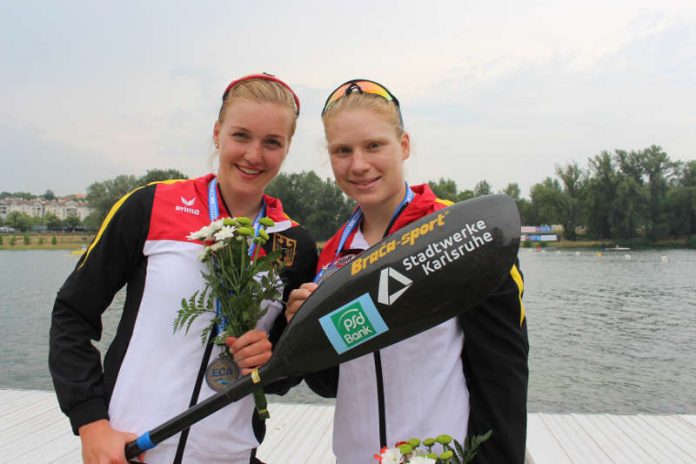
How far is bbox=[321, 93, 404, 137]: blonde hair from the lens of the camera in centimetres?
218

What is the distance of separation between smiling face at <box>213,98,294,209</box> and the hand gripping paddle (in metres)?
0.61

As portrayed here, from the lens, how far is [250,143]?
7.40ft

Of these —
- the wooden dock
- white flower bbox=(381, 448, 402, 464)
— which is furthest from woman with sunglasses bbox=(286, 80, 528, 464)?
the wooden dock

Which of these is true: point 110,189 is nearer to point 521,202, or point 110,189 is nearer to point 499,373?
point 521,202

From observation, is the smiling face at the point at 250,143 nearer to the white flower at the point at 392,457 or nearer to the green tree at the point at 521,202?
the white flower at the point at 392,457

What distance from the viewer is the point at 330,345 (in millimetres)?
1950

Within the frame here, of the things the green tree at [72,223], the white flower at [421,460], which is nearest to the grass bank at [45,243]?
the green tree at [72,223]

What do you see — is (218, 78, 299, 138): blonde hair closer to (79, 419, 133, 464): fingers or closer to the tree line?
(79, 419, 133, 464): fingers

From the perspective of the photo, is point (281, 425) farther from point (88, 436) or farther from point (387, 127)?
point (387, 127)

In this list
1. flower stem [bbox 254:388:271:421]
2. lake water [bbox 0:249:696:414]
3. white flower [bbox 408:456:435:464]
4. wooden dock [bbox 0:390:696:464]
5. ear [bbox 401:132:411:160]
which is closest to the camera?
white flower [bbox 408:456:435:464]

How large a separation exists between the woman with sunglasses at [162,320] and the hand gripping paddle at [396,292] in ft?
0.33

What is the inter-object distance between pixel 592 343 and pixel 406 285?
16.3 metres

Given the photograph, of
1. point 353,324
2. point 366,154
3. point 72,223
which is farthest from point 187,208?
point 72,223

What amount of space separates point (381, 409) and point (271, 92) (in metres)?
1.37
